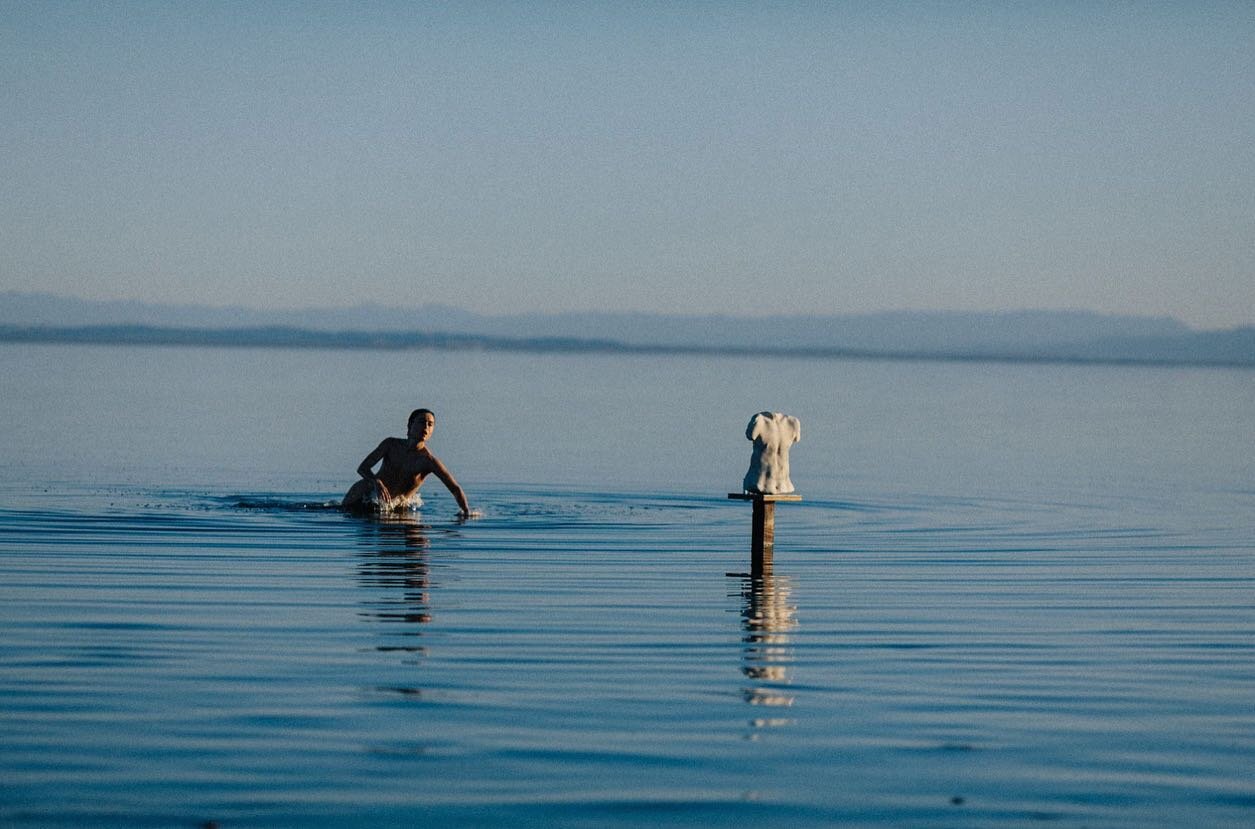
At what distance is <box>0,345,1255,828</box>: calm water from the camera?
26.3 feet

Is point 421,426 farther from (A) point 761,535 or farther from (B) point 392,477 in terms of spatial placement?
(A) point 761,535

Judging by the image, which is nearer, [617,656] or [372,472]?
[617,656]

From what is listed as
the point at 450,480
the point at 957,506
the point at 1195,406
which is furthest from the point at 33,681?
the point at 1195,406

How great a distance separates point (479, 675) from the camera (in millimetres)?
10555

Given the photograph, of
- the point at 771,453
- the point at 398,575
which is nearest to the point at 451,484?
the point at 398,575

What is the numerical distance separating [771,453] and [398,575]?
147 inches

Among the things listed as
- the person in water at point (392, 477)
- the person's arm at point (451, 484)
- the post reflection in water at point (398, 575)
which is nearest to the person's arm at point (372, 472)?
the person in water at point (392, 477)

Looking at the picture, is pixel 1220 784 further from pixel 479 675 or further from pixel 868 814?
pixel 479 675

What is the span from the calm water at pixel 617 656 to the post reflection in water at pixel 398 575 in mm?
83

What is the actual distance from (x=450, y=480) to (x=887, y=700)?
10846mm

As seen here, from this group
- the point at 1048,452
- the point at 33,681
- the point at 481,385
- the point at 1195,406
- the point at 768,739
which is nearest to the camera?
the point at 768,739

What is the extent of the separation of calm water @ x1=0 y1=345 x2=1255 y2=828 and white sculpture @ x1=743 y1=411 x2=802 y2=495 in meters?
0.93

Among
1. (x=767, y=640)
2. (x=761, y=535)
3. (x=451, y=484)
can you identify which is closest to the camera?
(x=767, y=640)

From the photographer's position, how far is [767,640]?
39.9 feet
